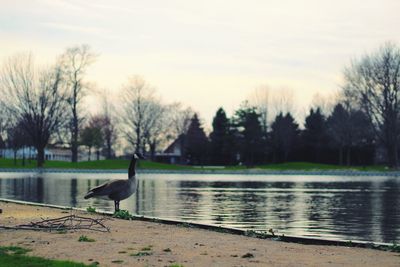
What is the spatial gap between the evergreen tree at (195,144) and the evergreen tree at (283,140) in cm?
1065

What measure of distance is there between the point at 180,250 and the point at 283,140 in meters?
88.1

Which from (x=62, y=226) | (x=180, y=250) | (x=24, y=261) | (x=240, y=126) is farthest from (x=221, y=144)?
(x=24, y=261)

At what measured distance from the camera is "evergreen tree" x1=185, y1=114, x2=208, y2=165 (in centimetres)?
10231

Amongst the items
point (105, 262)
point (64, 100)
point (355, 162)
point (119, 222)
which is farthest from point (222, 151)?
point (105, 262)

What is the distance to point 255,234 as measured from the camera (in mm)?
13672

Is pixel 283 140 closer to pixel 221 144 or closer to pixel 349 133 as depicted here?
pixel 221 144

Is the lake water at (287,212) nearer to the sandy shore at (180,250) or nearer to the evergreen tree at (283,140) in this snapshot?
the sandy shore at (180,250)

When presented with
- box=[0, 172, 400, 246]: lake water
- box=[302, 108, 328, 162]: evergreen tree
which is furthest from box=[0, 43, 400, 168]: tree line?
box=[0, 172, 400, 246]: lake water

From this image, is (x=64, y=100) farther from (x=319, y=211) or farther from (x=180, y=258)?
(x=180, y=258)

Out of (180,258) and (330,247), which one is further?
(330,247)

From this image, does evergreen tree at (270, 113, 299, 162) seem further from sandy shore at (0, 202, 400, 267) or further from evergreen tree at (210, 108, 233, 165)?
sandy shore at (0, 202, 400, 267)

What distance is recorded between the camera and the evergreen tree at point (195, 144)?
336 ft

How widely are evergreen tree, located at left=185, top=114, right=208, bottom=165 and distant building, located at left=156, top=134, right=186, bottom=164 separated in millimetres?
2207

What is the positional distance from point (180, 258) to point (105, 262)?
118 cm
